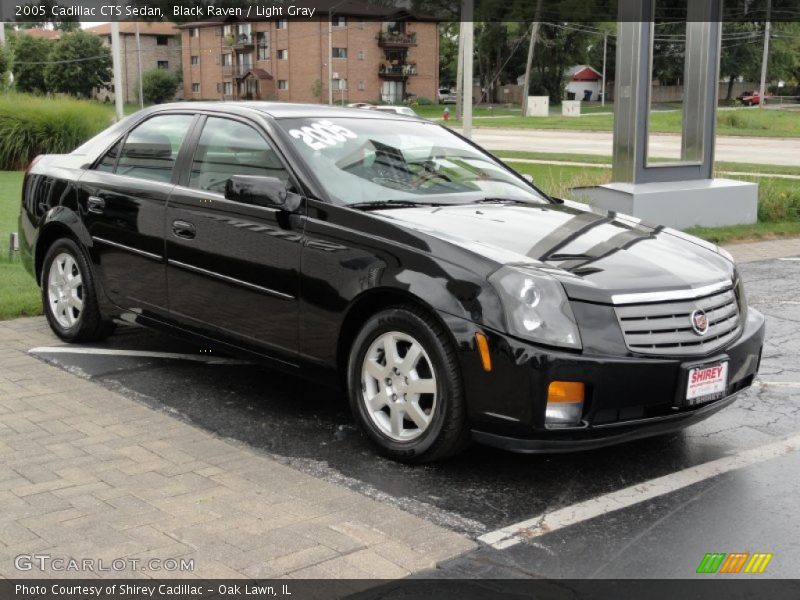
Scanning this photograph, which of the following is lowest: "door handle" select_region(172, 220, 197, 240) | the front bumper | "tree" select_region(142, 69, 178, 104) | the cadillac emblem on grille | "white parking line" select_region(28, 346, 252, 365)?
"white parking line" select_region(28, 346, 252, 365)

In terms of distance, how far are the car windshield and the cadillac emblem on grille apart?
1.49 metres

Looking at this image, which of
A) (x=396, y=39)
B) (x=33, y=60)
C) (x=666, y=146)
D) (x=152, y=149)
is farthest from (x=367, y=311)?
(x=33, y=60)

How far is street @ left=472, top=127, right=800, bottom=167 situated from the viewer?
85.3ft

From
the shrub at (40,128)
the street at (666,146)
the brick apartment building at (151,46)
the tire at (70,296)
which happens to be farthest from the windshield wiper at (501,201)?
the brick apartment building at (151,46)

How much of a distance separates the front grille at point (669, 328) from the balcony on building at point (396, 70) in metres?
86.2

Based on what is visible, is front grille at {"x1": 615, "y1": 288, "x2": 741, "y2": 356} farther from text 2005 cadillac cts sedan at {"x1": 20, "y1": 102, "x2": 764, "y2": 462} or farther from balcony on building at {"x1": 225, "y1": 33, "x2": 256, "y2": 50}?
balcony on building at {"x1": 225, "y1": 33, "x2": 256, "y2": 50}

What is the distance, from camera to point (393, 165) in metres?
5.51

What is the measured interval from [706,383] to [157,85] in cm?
9694

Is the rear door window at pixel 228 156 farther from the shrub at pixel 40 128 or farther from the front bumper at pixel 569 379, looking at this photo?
the shrub at pixel 40 128

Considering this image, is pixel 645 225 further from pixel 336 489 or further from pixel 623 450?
pixel 336 489

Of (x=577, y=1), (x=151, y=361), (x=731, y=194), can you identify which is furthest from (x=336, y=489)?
(x=577, y=1)

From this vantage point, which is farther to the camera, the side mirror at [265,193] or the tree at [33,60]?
the tree at [33,60]

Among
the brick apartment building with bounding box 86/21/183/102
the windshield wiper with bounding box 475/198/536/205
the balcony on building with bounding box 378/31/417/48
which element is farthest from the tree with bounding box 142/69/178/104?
the windshield wiper with bounding box 475/198/536/205

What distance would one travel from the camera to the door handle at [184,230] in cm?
566
